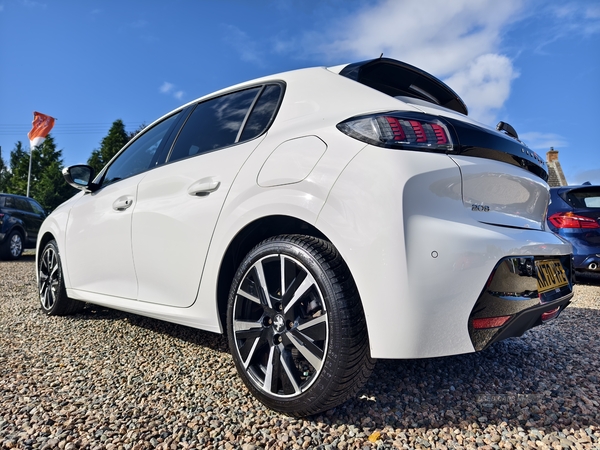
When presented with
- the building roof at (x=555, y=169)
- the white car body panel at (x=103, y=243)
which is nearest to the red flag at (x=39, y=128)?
the white car body panel at (x=103, y=243)

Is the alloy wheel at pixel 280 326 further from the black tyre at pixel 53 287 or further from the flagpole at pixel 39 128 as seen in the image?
the flagpole at pixel 39 128

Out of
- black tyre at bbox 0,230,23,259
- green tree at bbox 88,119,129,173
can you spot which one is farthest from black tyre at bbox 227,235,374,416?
green tree at bbox 88,119,129,173

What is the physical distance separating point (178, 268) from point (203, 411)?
761 millimetres

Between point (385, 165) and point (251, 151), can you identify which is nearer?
point (385, 165)

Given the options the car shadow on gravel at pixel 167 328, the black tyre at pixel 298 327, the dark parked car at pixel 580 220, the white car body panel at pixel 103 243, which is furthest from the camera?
the dark parked car at pixel 580 220

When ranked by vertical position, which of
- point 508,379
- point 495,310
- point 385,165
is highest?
point 385,165

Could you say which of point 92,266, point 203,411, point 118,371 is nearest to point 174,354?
point 118,371

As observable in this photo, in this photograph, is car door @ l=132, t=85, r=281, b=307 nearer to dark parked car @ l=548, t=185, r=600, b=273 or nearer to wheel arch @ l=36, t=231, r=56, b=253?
wheel arch @ l=36, t=231, r=56, b=253

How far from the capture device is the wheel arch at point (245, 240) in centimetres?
195

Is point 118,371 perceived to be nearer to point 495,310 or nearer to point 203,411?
point 203,411

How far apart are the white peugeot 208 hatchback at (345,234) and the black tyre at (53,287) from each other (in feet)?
5.23

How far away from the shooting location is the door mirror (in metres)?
3.40

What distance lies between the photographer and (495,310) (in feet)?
5.08

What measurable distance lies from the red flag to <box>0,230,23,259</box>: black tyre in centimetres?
1347
